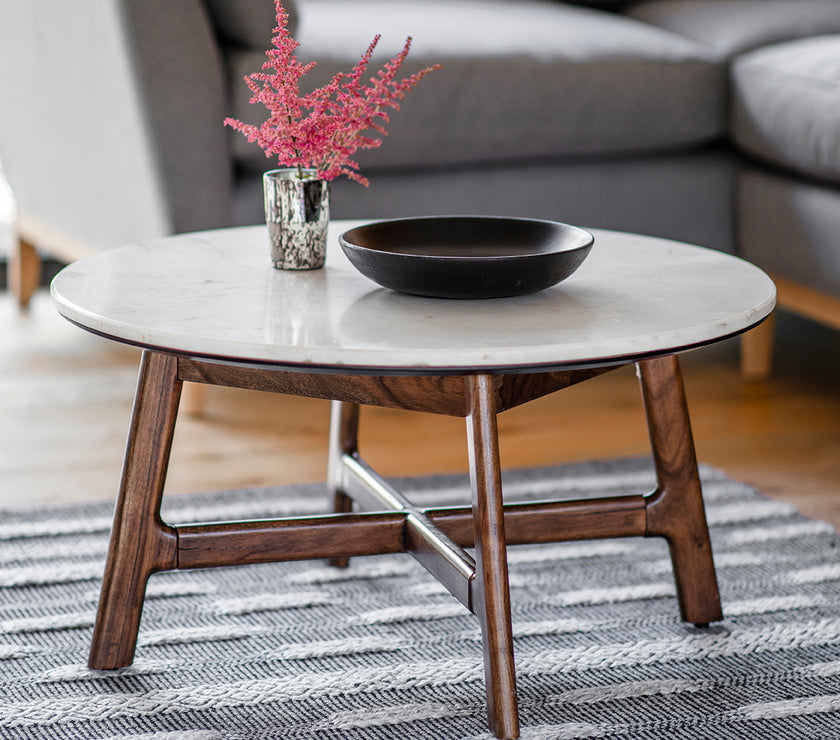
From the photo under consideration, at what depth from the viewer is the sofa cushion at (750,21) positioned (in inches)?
79.4

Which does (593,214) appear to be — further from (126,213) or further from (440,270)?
(440,270)

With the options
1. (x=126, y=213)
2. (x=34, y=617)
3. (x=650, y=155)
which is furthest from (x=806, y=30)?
(x=34, y=617)

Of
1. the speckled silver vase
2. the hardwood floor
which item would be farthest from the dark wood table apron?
the hardwood floor

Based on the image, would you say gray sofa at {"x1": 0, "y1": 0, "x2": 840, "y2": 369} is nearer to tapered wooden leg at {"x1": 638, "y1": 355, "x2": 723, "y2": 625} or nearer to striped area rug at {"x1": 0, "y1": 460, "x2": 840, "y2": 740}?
striped area rug at {"x1": 0, "y1": 460, "x2": 840, "y2": 740}

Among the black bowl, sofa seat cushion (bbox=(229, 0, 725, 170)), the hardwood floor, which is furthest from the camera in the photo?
sofa seat cushion (bbox=(229, 0, 725, 170))

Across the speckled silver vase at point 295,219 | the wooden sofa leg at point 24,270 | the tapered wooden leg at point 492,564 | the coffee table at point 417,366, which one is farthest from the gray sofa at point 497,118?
the tapered wooden leg at point 492,564

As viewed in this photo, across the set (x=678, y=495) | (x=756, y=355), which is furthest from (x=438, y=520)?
(x=756, y=355)

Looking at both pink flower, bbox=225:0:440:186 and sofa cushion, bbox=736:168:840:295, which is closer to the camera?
pink flower, bbox=225:0:440:186

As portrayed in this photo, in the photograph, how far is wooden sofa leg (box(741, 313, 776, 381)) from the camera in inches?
80.0

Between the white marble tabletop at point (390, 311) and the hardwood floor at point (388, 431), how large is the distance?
0.53m

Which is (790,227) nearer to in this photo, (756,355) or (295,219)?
(756,355)

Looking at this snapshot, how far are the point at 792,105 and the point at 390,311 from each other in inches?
43.4

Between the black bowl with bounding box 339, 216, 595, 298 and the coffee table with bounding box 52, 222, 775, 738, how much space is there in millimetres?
17

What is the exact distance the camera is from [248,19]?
66.0 inches
